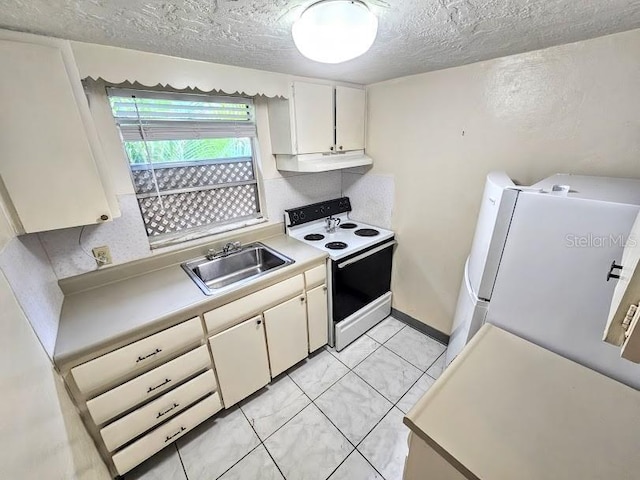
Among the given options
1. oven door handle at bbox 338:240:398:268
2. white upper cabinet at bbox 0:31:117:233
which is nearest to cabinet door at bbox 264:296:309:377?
oven door handle at bbox 338:240:398:268

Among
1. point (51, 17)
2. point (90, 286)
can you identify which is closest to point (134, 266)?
point (90, 286)

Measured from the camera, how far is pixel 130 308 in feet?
4.18

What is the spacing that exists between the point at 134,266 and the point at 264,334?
88 centimetres

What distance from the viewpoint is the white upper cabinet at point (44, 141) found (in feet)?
3.08

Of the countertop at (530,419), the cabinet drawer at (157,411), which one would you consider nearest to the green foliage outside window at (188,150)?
the cabinet drawer at (157,411)

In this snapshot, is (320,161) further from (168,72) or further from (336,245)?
(168,72)

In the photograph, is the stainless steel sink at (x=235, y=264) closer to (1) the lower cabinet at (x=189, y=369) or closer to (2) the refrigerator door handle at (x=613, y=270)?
(1) the lower cabinet at (x=189, y=369)

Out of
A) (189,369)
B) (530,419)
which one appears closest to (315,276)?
(189,369)

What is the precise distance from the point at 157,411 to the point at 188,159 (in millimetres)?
1443

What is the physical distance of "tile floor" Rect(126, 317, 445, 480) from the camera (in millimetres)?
1343

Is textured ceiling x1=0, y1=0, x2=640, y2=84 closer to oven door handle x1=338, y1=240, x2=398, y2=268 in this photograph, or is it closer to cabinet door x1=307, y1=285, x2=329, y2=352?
oven door handle x1=338, y1=240, x2=398, y2=268

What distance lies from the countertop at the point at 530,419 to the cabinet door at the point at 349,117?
1690 millimetres

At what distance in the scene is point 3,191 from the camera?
980mm

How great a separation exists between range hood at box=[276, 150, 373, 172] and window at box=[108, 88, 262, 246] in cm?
26
